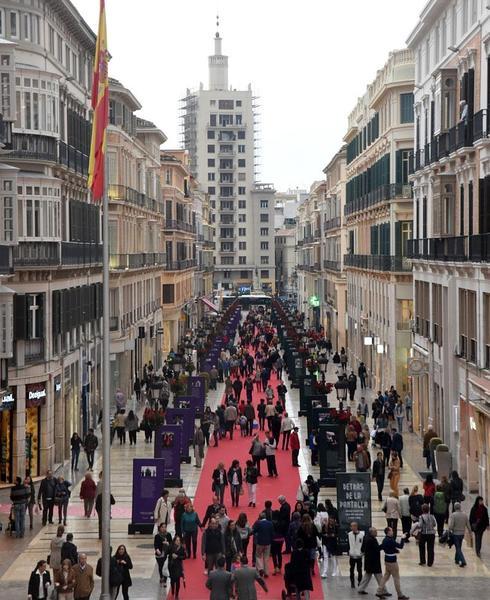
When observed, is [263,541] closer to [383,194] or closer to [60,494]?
[60,494]

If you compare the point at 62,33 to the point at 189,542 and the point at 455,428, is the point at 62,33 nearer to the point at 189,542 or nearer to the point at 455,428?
the point at 455,428

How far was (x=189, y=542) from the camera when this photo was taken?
27.6 metres

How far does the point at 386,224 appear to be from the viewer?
6225cm

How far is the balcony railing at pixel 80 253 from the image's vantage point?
4409 centimetres

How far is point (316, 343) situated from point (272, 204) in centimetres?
10591

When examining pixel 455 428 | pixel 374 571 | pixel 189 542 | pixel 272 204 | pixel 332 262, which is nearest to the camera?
pixel 374 571

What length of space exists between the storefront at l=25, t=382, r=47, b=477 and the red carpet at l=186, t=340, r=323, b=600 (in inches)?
214

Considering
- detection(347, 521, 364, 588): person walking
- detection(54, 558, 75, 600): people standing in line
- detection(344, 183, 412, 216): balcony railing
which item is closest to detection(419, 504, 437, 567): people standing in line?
detection(347, 521, 364, 588): person walking

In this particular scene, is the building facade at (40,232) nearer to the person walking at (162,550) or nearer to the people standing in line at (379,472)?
the people standing in line at (379,472)

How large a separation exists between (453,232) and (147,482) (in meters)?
17.2

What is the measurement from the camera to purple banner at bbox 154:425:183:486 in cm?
3612

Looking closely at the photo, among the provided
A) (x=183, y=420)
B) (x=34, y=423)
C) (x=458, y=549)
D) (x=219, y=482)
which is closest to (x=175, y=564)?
(x=458, y=549)

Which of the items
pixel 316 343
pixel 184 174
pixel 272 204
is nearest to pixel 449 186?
pixel 316 343

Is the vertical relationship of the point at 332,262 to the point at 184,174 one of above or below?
below
